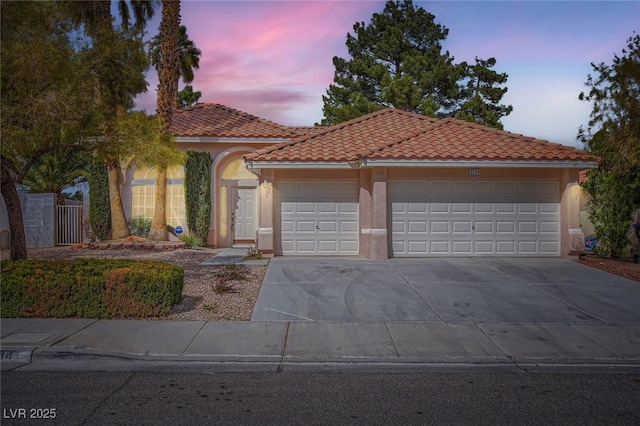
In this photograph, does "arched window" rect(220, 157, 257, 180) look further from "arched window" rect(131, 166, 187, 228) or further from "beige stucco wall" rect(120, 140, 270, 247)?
"arched window" rect(131, 166, 187, 228)

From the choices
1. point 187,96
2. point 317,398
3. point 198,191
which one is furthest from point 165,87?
point 187,96

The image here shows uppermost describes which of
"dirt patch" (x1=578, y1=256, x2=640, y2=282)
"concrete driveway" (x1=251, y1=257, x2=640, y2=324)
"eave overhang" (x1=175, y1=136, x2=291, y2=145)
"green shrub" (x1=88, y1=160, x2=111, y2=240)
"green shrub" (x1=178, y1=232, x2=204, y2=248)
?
"eave overhang" (x1=175, y1=136, x2=291, y2=145)

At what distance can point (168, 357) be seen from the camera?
6.49m

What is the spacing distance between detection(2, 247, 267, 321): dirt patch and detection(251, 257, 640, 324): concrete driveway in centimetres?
33

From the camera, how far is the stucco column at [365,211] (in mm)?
14766

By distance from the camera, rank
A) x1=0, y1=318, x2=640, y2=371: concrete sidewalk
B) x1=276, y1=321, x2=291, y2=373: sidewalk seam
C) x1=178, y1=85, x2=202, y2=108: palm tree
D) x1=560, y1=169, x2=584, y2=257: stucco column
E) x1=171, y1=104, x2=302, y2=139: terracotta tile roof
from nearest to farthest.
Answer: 1. x1=276, y1=321, x2=291, y2=373: sidewalk seam
2. x1=0, y1=318, x2=640, y2=371: concrete sidewalk
3. x1=560, y1=169, x2=584, y2=257: stucco column
4. x1=171, y1=104, x2=302, y2=139: terracotta tile roof
5. x1=178, y1=85, x2=202, y2=108: palm tree

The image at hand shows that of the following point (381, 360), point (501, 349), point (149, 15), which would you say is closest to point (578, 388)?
point (501, 349)

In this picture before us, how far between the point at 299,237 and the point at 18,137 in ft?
27.3

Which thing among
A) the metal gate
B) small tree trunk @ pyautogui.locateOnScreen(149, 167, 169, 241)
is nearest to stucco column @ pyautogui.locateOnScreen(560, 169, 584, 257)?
small tree trunk @ pyautogui.locateOnScreen(149, 167, 169, 241)

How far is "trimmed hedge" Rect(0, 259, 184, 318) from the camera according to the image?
8117 mm

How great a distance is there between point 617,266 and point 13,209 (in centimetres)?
1494

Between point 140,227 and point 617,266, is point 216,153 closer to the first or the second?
point 140,227

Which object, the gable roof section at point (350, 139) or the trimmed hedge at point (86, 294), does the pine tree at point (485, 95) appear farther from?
the trimmed hedge at point (86, 294)

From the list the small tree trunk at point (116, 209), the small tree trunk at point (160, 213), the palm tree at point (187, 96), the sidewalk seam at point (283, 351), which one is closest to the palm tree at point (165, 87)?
the small tree trunk at point (160, 213)
